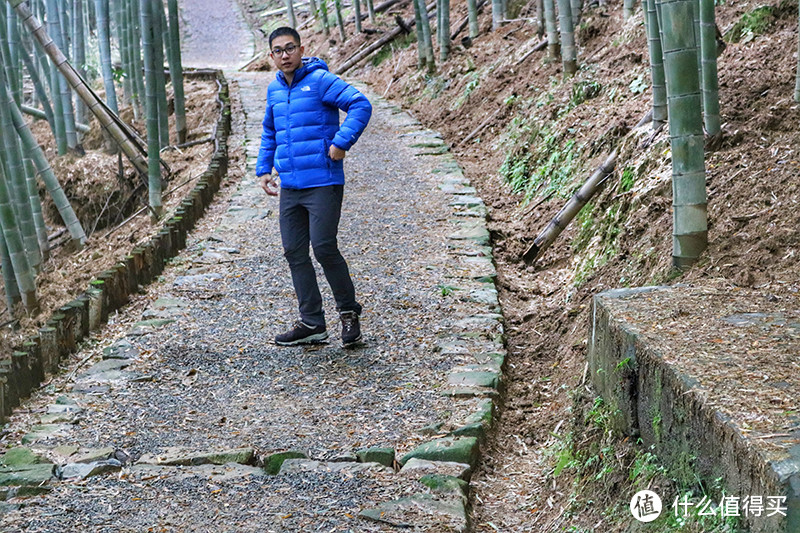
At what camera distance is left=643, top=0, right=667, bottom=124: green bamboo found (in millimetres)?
4827

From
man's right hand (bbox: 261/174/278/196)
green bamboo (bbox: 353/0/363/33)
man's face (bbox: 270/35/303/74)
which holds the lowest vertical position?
man's right hand (bbox: 261/174/278/196)

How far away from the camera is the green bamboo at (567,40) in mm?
7391

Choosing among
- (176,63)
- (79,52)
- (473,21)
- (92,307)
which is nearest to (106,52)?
(79,52)

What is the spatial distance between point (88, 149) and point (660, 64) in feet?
30.9

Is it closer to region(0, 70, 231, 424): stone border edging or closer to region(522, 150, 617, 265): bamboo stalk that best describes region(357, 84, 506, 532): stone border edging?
region(522, 150, 617, 265): bamboo stalk

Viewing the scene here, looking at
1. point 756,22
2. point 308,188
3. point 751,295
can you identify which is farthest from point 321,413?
point 756,22

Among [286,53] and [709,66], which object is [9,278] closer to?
[286,53]

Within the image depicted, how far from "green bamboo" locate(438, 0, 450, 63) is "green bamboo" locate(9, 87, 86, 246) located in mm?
4958

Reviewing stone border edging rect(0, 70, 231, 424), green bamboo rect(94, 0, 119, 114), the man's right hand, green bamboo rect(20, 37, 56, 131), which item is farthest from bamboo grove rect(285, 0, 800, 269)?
green bamboo rect(94, 0, 119, 114)

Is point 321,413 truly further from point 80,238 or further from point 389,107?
point 389,107

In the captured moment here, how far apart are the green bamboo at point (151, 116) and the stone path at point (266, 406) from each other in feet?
5.60

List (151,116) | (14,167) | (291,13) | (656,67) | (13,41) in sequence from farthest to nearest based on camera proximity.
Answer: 1. (291,13)
2. (13,41)
3. (151,116)
4. (14,167)
5. (656,67)

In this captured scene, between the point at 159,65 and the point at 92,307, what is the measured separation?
196 inches

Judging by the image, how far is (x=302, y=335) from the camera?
166 inches
